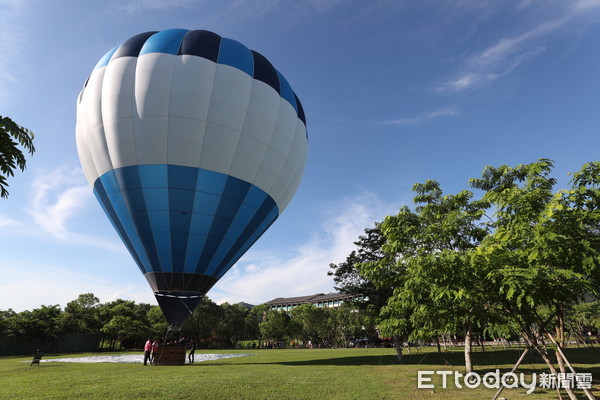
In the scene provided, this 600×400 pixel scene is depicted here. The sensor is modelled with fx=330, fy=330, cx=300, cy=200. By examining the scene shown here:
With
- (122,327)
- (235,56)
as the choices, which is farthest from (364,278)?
(122,327)

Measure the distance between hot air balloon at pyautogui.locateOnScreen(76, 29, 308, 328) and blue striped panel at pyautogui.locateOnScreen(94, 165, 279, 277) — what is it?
7 centimetres

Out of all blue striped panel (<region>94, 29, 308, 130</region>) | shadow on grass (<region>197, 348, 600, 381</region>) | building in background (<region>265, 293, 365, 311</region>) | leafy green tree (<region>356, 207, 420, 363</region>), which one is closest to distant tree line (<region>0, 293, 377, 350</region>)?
shadow on grass (<region>197, 348, 600, 381</region>)

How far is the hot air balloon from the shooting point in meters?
21.7

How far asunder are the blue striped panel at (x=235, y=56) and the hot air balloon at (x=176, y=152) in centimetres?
10

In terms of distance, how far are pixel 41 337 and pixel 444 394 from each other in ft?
183

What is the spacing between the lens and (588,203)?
8.22m

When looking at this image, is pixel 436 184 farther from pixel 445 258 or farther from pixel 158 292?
pixel 158 292

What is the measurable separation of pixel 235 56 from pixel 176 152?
28.0 ft

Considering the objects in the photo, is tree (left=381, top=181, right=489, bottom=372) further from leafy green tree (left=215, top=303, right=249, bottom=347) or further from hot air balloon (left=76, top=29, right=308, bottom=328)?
leafy green tree (left=215, top=303, right=249, bottom=347)

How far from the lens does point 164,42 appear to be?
23438 mm

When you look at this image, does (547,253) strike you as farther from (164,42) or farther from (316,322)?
(316,322)

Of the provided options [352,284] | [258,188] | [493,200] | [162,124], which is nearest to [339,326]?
[352,284]

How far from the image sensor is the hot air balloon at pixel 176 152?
2170 cm

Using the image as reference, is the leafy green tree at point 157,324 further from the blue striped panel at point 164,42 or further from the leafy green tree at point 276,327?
the blue striped panel at point 164,42
